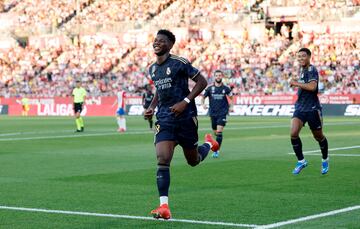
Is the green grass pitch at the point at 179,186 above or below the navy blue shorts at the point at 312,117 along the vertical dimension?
below

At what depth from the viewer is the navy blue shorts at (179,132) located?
1098cm

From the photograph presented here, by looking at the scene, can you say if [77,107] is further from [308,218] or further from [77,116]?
[308,218]

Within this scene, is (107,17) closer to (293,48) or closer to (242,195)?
(293,48)

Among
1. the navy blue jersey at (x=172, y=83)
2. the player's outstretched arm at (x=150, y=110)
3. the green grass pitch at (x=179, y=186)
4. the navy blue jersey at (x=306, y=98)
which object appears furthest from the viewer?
the navy blue jersey at (x=306, y=98)

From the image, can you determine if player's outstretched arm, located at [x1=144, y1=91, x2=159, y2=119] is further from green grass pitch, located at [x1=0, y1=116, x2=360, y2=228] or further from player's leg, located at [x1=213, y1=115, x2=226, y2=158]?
player's leg, located at [x1=213, y1=115, x2=226, y2=158]

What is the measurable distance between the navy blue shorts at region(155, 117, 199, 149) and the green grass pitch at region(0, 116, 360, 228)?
37.9 inches

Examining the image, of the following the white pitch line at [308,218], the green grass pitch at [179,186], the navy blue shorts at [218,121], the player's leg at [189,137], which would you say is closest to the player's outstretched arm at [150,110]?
the player's leg at [189,137]

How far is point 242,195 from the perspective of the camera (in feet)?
42.0

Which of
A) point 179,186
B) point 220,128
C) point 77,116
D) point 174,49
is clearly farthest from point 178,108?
point 174,49

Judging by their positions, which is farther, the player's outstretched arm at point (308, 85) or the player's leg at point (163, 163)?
the player's outstretched arm at point (308, 85)

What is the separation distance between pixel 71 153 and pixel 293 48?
37.0 m

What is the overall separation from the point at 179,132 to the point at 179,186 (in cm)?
325

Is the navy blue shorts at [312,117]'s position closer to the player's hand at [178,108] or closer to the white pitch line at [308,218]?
the white pitch line at [308,218]

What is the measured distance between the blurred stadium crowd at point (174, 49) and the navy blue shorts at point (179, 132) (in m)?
40.5
